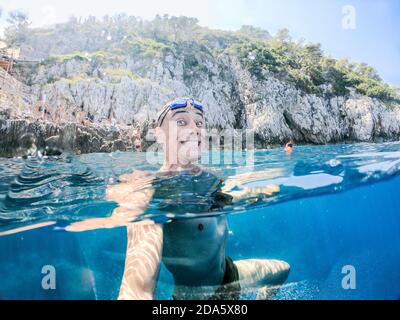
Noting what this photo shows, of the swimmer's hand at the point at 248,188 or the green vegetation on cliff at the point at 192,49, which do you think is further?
the green vegetation on cliff at the point at 192,49

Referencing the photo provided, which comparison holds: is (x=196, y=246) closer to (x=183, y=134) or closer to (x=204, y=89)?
(x=183, y=134)

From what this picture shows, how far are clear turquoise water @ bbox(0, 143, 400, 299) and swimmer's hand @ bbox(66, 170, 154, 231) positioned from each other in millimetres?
189

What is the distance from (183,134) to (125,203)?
6.95ft

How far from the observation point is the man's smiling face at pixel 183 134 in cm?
359

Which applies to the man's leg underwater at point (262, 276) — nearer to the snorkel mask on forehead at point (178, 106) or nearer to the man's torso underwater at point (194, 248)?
the man's torso underwater at point (194, 248)

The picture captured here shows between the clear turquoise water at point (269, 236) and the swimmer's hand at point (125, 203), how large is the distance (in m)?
0.19

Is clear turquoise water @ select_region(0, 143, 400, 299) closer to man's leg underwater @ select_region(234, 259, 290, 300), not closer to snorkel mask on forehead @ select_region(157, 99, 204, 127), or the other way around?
man's leg underwater @ select_region(234, 259, 290, 300)

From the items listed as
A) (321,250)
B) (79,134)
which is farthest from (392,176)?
(79,134)

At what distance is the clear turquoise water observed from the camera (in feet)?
17.4

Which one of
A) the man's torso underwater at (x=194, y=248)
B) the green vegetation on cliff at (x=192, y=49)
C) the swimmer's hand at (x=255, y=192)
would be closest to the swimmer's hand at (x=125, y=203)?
the man's torso underwater at (x=194, y=248)

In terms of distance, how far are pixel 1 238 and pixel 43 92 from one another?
39200 mm

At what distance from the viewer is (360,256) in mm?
8641

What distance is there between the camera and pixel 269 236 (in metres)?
8.08
